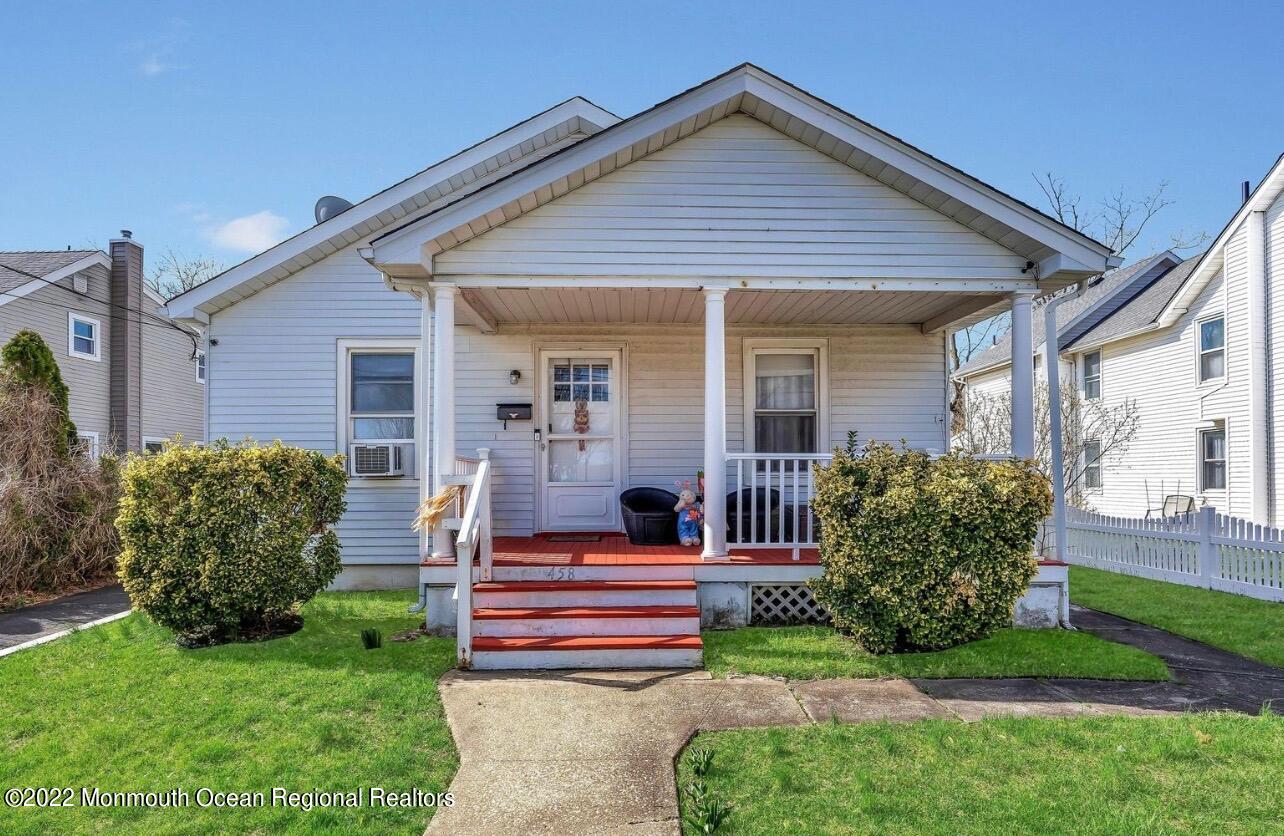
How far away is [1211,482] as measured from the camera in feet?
46.5

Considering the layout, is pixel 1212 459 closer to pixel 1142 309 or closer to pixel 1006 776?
pixel 1142 309

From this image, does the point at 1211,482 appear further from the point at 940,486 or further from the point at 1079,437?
the point at 940,486

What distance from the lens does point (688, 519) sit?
7559 mm

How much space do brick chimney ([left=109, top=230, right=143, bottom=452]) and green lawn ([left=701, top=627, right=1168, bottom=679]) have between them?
15386 mm

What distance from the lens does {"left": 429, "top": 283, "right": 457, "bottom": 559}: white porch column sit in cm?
654

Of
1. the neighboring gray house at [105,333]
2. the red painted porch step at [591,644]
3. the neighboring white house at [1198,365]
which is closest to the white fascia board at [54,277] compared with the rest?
the neighboring gray house at [105,333]

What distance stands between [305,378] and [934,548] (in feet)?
24.2

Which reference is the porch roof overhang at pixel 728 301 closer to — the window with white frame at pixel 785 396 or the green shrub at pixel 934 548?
the window with white frame at pixel 785 396

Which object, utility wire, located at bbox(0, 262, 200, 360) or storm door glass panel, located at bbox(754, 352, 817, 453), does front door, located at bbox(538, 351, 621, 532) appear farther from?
utility wire, located at bbox(0, 262, 200, 360)

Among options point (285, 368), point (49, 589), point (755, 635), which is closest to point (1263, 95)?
point (755, 635)

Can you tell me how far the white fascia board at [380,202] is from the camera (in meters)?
8.56

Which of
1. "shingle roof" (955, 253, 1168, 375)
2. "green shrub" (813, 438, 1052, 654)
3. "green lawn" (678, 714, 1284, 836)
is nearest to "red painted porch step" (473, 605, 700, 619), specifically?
"green shrub" (813, 438, 1052, 654)

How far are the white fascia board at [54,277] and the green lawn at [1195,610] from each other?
17817 millimetres

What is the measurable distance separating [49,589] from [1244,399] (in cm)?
1906
